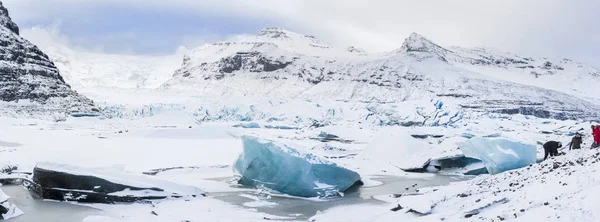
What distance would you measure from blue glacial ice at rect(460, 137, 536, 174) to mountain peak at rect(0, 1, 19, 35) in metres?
110

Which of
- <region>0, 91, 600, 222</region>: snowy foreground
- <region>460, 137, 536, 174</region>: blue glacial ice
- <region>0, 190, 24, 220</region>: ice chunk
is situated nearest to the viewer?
<region>0, 91, 600, 222</region>: snowy foreground

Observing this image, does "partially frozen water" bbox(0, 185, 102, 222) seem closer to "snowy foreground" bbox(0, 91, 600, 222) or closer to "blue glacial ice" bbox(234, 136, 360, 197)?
"snowy foreground" bbox(0, 91, 600, 222)

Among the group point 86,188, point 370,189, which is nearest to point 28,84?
point 86,188

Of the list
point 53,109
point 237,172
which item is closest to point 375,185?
point 237,172

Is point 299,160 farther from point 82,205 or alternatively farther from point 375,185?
point 82,205

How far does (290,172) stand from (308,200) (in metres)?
1.76

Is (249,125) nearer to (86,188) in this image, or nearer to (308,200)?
(308,200)

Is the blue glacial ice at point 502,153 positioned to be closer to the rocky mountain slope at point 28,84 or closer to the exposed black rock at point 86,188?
the exposed black rock at point 86,188

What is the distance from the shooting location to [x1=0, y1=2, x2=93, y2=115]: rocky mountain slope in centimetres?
9256

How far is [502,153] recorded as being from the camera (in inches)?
931

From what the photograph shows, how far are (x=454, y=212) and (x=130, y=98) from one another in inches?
5991

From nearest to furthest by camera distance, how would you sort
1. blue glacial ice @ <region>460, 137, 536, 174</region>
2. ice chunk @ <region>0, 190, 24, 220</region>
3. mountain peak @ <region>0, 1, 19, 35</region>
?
ice chunk @ <region>0, 190, 24, 220</region>
blue glacial ice @ <region>460, 137, 536, 174</region>
mountain peak @ <region>0, 1, 19, 35</region>

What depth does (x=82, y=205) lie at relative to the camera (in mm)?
16188

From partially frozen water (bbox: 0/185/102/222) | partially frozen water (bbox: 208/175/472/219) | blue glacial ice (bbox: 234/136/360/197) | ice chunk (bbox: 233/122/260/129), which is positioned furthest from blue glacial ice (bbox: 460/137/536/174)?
ice chunk (bbox: 233/122/260/129)
